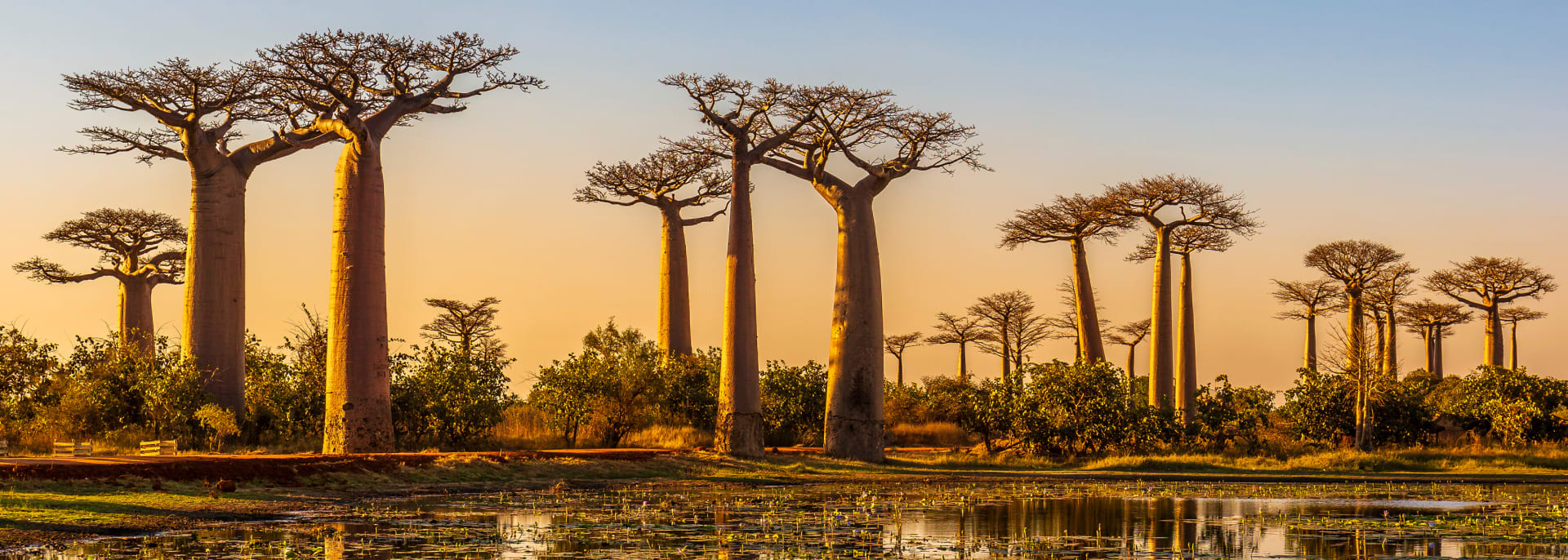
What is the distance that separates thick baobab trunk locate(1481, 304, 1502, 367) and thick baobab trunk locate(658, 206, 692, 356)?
1182 inches

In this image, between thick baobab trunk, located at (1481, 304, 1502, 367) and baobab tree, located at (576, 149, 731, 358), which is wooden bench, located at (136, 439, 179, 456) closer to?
baobab tree, located at (576, 149, 731, 358)

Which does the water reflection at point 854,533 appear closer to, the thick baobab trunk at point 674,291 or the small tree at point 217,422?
the small tree at point 217,422

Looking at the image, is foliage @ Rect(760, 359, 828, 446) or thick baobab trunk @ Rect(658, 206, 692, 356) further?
thick baobab trunk @ Rect(658, 206, 692, 356)

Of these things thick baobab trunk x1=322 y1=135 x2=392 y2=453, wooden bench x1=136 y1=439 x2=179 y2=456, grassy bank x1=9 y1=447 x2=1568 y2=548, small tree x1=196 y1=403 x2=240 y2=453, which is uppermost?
thick baobab trunk x1=322 y1=135 x2=392 y2=453

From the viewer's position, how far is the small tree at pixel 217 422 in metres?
26.0

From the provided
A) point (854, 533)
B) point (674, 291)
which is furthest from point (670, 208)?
point (854, 533)

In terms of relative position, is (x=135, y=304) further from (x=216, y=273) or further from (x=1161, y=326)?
(x=1161, y=326)

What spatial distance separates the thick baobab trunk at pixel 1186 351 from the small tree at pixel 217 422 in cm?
2333

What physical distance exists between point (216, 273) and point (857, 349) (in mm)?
12914

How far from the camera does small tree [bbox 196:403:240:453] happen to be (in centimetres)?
2595

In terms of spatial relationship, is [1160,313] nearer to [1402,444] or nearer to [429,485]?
[1402,444]

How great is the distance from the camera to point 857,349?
2761 cm

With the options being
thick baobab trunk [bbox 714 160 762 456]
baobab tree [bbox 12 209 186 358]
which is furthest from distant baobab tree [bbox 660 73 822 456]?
baobab tree [bbox 12 209 186 358]

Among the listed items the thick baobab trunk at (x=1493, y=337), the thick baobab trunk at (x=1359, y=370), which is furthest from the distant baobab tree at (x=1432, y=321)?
the thick baobab trunk at (x=1359, y=370)
